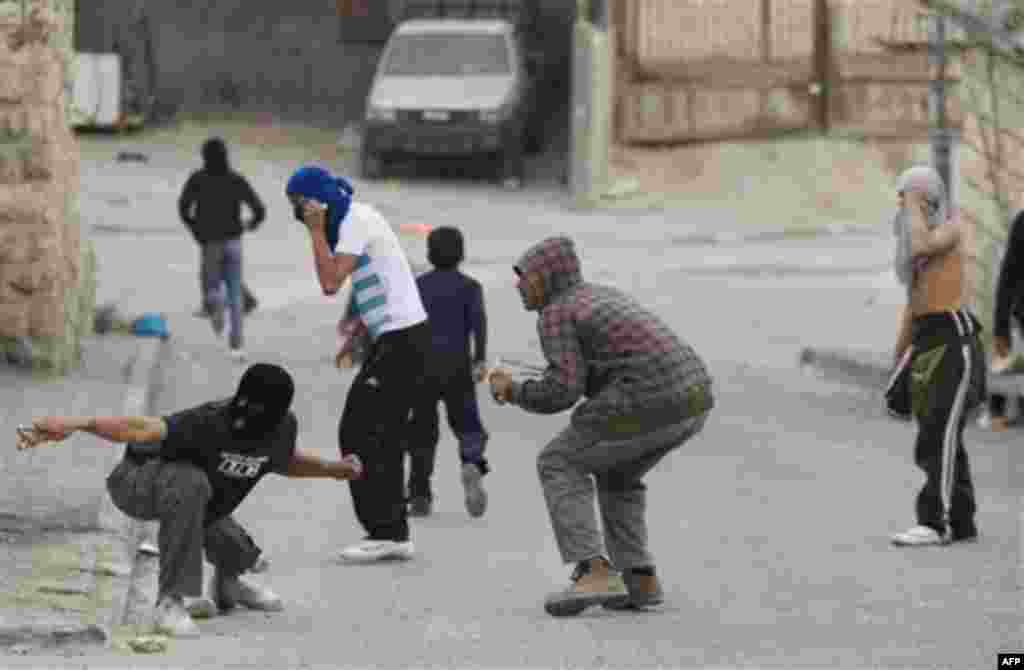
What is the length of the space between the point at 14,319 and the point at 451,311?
523cm

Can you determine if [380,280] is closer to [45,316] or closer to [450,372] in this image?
[450,372]

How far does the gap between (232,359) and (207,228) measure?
1060 millimetres

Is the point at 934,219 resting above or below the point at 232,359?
above

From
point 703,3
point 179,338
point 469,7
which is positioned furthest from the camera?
point 469,7

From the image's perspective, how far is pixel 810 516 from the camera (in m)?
15.6

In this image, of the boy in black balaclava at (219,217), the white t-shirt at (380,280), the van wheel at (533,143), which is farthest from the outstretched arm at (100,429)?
the van wheel at (533,143)

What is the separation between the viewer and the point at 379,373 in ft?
44.6

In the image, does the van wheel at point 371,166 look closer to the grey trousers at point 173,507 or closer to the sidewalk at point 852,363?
the sidewalk at point 852,363

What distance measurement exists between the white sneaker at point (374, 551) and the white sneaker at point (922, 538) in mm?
2319

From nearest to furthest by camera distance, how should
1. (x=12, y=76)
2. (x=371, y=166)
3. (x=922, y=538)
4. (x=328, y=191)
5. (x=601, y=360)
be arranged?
(x=601, y=360)
(x=328, y=191)
(x=922, y=538)
(x=12, y=76)
(x=371, y=166)

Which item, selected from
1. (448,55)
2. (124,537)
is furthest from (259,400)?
(448,55)

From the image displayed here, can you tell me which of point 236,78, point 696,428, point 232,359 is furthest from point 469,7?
point 696,428

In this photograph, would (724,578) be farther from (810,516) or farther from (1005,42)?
(1005,42)

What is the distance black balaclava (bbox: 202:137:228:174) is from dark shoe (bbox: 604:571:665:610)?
1096 centimetres
